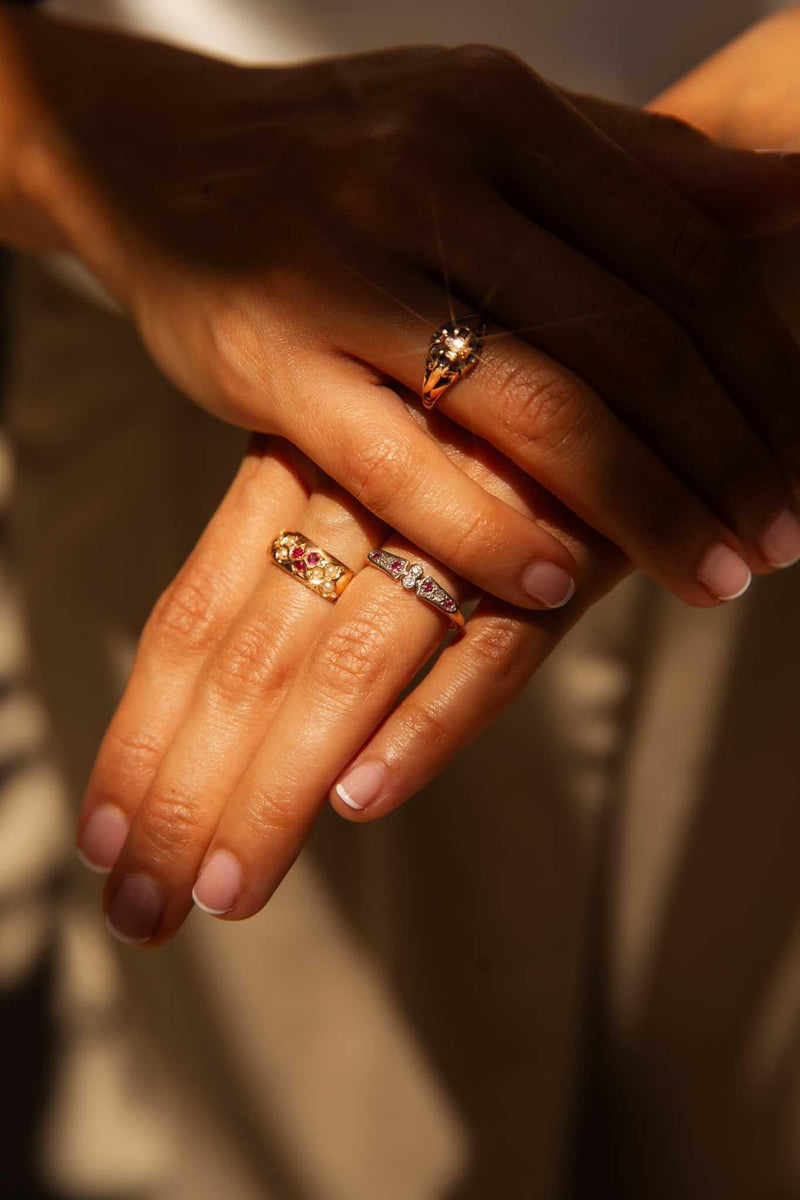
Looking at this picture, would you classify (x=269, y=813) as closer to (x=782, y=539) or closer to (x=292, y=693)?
(x=292, y=693)

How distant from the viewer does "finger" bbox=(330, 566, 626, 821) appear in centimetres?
80

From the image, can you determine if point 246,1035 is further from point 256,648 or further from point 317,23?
point 317,23

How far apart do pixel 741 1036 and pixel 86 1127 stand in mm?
681

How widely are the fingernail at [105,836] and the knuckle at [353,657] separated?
236 mm

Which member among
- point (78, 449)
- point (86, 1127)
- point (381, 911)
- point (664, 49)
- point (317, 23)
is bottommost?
point (86, 1127)

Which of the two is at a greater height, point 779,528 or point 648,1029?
point 779,528

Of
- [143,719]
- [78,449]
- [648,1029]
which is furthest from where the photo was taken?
[78,449]

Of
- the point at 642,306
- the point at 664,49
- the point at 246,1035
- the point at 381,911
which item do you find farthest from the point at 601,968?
the point at 664,49

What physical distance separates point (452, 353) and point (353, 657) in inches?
10.4

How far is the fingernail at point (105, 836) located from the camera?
873 mm

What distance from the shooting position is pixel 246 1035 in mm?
1013

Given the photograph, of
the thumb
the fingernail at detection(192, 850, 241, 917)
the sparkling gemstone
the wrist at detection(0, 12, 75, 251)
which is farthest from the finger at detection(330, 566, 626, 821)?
the wrist at detection(0, 12, 75, 251)

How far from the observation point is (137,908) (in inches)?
32.3

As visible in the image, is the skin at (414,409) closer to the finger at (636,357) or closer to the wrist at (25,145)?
the finger at (636,357)
